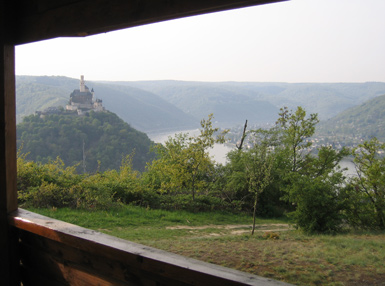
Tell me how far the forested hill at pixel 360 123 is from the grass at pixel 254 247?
2552cm

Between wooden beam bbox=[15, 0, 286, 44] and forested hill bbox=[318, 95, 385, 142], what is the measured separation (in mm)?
31117

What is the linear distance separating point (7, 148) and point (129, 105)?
50.9 m

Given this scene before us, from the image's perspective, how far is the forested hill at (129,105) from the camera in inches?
1849

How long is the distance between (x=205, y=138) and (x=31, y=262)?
9.18m

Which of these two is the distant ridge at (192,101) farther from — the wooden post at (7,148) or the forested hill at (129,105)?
the wooden post at (7,148)

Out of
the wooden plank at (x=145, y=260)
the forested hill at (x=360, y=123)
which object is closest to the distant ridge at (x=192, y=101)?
the forested hill at (x=360, y=123)

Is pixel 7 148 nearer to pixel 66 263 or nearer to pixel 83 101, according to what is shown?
pixel 66 263

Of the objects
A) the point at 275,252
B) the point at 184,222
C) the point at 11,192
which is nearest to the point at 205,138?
the point at 184,222

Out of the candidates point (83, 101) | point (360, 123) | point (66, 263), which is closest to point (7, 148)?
point (66, 263)

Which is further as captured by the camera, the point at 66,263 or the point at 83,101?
the point at 83,101

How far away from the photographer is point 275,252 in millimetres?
5180

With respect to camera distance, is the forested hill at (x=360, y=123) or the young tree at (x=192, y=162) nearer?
the young tree at (x=192, y=162)

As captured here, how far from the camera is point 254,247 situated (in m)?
5.67

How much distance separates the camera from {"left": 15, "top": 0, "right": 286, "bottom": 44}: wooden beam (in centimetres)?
146
